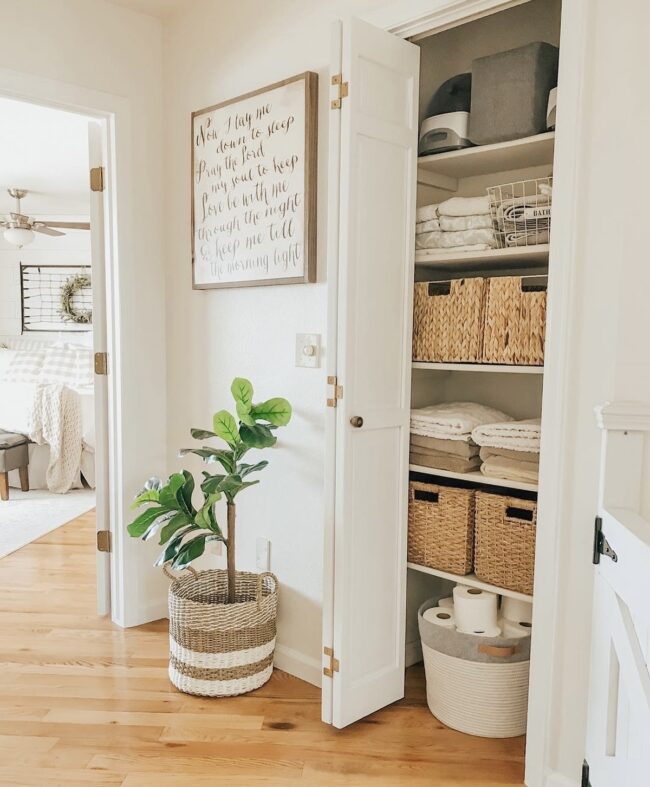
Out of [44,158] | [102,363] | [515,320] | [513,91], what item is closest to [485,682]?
[515,320]

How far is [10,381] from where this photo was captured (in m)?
6.45

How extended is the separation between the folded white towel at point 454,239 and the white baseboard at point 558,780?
1504 millimetres

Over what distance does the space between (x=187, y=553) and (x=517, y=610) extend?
109 centimetres

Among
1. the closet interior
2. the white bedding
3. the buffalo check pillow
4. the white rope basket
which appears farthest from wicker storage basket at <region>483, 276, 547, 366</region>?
the buffalo check pillow

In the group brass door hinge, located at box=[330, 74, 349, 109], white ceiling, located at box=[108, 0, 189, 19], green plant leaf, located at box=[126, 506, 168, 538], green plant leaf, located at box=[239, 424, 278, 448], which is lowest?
green plant leaf, located at box=[126, 506, 168, 538]

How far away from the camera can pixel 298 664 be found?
8.64 feet

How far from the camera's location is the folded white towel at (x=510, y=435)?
7.09 ft

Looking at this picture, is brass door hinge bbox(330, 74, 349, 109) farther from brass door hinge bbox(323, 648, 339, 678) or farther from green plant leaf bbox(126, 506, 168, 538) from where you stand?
brass door hinge bbox(323, 648, 339, 678)

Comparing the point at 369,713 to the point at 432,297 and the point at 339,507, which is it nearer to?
the point at 339,507

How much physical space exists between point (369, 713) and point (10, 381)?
204 inches

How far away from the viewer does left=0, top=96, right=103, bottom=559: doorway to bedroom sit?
15.1 ft

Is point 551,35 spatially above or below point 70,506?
above

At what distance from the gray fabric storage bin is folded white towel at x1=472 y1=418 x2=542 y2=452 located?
2.86ft

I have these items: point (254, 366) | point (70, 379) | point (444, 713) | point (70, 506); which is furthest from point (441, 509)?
point (70, 379)
